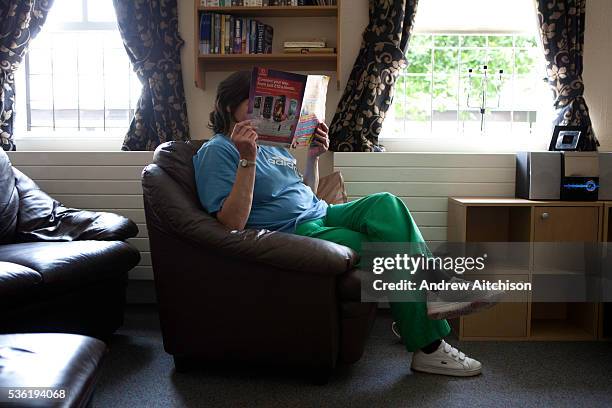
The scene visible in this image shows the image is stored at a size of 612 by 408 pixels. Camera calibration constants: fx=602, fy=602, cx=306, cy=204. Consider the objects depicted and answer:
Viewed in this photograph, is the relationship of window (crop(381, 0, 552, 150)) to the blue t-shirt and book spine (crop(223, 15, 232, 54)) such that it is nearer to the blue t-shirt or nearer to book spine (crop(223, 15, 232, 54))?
book spine (crop(223, 15, 232, 54))

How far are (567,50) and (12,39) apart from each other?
9.60ft

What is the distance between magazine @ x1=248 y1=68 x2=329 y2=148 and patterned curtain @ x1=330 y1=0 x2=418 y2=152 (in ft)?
3.66

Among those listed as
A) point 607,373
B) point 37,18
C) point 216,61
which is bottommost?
point 607,373

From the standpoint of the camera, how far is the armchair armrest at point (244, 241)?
6.18 feet

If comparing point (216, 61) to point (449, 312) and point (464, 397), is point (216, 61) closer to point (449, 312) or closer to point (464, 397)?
point (449, 312)

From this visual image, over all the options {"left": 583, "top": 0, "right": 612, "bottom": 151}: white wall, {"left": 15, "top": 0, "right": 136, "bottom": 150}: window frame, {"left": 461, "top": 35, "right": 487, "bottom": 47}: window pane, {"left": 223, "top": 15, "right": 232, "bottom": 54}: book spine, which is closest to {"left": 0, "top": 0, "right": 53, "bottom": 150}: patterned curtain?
{"left": 15, "top": 0, "right": 136, "bottom": 150}: window frame

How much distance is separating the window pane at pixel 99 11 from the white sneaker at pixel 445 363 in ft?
8.56

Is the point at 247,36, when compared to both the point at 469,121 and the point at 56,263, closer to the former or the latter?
the point at 469,121

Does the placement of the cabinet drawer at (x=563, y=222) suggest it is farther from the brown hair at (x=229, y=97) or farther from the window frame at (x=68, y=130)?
the window frame at (x=68, y=130)

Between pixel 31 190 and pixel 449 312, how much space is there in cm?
201

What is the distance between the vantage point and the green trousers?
81.2 inches

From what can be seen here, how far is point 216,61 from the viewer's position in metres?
3.26

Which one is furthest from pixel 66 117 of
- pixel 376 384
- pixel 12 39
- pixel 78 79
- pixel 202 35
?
pixel 376 384

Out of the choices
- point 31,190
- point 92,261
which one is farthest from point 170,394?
point 31,190
